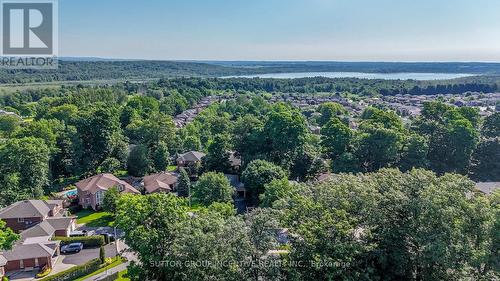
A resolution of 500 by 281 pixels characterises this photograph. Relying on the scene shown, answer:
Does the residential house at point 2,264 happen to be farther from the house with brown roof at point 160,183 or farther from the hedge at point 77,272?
the house with brown roof at point 160,183

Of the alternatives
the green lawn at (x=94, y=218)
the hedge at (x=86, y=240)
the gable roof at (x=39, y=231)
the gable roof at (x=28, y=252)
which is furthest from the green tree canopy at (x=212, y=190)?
the gable roof at (x=28, y=252)

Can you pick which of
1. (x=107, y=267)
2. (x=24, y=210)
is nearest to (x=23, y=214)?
(x=24, y=210)

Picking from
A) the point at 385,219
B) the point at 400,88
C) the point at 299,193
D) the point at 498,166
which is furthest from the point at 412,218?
the point at 400,88

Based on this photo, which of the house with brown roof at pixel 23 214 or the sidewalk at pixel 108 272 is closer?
the sidewalk at pixel 108 272

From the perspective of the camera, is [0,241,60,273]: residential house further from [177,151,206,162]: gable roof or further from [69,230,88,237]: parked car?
[177,151,206,162]: gable roof

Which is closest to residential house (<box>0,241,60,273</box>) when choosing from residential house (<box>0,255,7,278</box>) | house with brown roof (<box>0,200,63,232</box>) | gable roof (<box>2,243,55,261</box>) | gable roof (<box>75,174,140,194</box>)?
gable roof (<box>2,243,55,261</box>)
